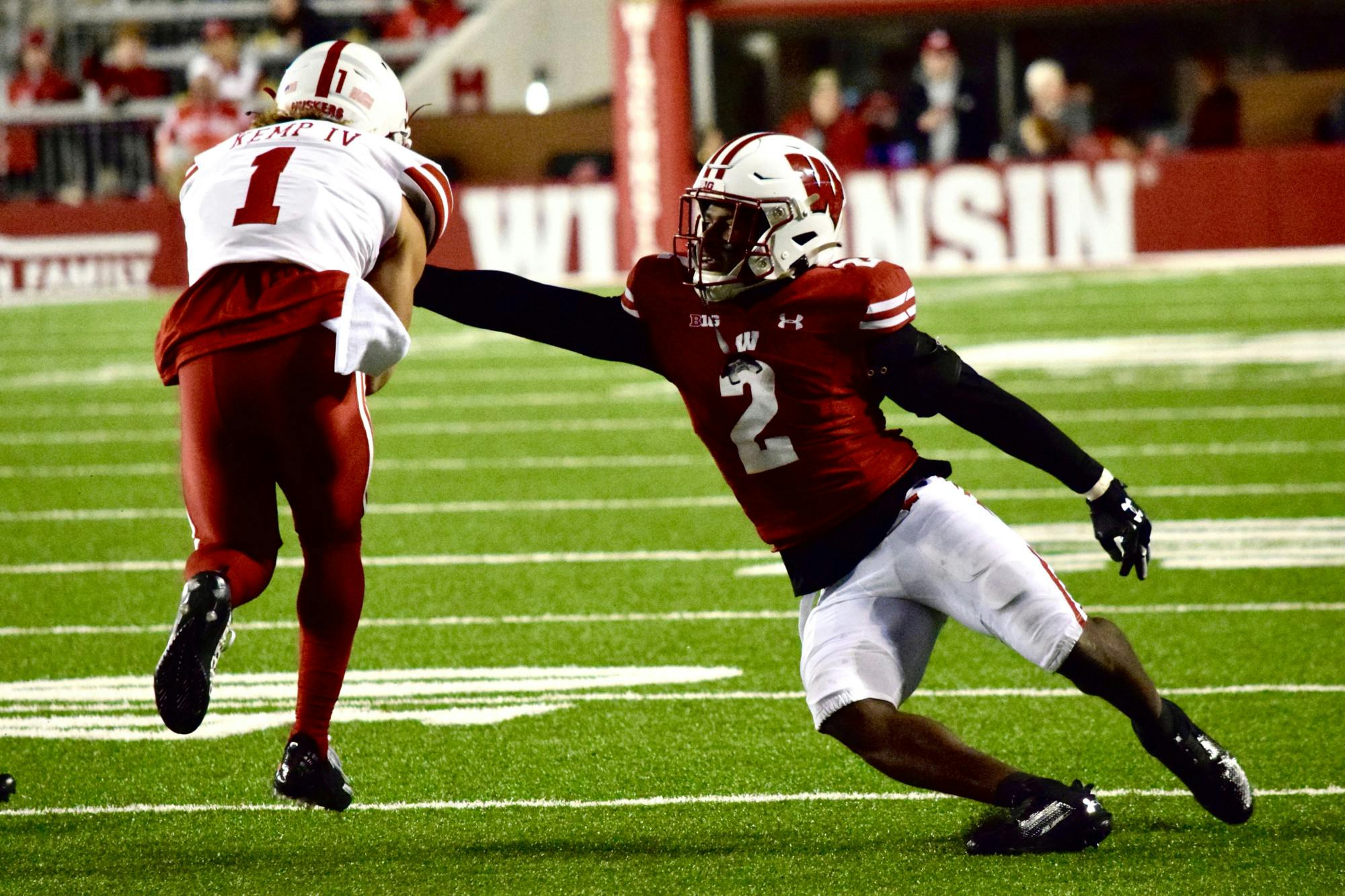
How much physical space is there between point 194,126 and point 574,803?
14.3m

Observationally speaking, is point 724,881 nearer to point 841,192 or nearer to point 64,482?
point 841,192

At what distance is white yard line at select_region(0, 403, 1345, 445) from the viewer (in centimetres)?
959

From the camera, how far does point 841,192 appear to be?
4070mm

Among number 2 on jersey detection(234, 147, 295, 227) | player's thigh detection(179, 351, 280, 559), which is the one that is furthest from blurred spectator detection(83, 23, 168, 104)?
player's thigh detection(179, 351, 280, 559)

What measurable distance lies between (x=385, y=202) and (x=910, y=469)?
3.47ft

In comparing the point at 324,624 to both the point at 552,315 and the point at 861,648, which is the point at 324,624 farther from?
the point at 861,648

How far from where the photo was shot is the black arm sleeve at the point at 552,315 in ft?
13.0

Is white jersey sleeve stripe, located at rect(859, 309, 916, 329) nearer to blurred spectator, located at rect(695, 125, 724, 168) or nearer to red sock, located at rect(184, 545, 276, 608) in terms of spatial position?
red sock, located at rect(184, 545, 276, 608)

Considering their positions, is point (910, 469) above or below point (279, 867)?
above

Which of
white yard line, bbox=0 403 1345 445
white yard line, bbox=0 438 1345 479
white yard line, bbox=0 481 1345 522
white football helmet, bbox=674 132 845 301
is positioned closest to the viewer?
white football helmet, bbox=674 132 845 301

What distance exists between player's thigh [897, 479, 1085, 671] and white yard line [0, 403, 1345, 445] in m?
5.87

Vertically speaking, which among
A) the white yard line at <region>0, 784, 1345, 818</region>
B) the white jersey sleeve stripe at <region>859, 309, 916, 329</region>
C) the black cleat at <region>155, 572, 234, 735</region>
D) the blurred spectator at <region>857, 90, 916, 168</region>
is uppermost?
the blurred spectator at <region>857, 90, 916, 168</region>

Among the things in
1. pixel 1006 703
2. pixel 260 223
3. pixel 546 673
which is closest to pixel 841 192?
pixel 260 223

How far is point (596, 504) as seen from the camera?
7.88 meters
